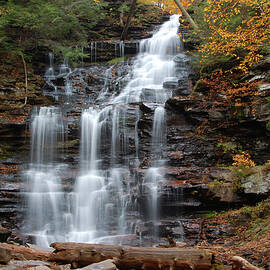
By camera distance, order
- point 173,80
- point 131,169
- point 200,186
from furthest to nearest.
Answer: point 173,80, point 131,169, point 200,186

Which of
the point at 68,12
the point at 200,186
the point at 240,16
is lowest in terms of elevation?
the point at 200,186

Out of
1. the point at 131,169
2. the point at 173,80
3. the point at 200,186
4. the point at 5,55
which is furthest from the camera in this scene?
the point at 5,55

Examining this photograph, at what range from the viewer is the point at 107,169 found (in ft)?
38.9

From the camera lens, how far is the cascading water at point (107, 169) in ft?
31.0

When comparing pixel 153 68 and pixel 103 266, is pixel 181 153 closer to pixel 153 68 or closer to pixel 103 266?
pixel 103 266

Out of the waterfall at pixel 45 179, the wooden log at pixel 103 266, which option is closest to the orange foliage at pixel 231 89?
the waterfall at pixel 45 179

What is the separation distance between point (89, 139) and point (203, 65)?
23.3 feet

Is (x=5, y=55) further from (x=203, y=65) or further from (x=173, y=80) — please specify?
(x=203, y=65)

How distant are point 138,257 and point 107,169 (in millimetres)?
7323

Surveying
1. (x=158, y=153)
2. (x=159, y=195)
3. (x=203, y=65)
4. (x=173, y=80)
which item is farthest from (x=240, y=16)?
(x=159, y=195)

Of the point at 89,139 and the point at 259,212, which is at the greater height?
the point at 89,139

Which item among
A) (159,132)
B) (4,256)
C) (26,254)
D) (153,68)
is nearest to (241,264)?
(4,256)

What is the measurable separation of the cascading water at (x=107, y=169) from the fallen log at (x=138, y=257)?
400cm

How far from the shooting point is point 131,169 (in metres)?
11.6
